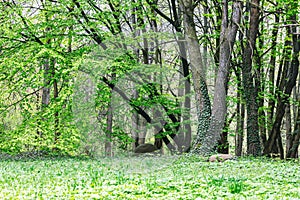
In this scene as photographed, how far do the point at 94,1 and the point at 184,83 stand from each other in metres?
5.35

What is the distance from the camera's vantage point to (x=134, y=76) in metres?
16.6

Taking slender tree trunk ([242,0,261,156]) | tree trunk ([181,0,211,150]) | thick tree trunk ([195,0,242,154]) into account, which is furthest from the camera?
slender tree trunk ([242,0,261,156])

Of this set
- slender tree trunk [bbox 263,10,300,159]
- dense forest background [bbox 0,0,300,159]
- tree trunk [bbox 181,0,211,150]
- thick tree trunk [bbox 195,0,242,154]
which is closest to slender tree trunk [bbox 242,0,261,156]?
dense forest background [bbox 0,0,300,159]

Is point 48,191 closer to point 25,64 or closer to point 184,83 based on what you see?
point 25,64

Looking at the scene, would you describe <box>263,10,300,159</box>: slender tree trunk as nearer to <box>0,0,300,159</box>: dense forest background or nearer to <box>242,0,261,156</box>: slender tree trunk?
<box>0,0,300,159</box>: dense forest background

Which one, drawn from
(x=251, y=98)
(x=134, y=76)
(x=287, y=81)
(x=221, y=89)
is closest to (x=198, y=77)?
(x=221, y=89)

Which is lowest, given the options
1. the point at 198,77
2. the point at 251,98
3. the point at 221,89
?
the point at 251,98

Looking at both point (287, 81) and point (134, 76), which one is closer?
point (287, 81)

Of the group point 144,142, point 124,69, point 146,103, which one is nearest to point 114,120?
point 144,142

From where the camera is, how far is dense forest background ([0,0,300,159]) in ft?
46.3

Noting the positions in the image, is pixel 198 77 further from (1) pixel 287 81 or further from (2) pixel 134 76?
(1) pixel 287 81

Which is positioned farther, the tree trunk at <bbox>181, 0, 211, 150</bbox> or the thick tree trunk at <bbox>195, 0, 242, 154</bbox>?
the tree trunk at <bbox>181, 0, 211, 150</bbox>

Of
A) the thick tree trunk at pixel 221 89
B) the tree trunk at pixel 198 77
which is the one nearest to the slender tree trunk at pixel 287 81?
the thick tree trunk at pixel 221 89

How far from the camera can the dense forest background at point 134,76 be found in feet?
46.3
